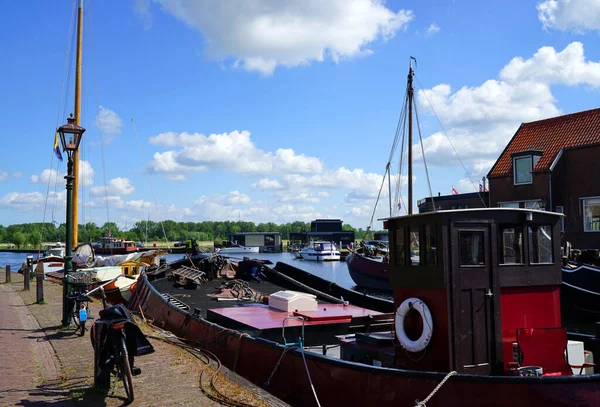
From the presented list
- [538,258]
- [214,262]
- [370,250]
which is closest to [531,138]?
[370,250]

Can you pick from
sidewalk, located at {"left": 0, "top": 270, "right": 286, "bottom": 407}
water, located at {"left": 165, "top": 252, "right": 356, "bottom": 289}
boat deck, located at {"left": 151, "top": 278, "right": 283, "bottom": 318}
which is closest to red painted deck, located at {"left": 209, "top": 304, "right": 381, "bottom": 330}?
boat deck, located at {"left": 151, "top": 278, "right": 283, "bottom": 318}

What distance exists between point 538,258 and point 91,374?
740cm

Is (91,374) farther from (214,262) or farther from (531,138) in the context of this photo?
(531,138)

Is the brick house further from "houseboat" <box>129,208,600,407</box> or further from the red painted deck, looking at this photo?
"houseboat" <box>129,208,600,407</box>

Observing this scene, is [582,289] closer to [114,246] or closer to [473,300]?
[473,300]

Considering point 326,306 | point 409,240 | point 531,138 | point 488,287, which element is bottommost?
point 326,306

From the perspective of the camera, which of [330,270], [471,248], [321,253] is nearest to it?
[471,248]

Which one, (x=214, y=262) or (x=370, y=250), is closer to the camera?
(x=214, y=262)

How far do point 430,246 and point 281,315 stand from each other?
5.57 meters

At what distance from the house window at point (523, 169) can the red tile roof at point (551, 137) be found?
47 cm

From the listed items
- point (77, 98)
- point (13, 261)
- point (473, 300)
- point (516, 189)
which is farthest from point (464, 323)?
point (13, 261)

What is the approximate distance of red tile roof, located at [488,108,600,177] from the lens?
34344 mm

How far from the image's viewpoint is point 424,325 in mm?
8211

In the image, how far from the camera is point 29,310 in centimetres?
1602
